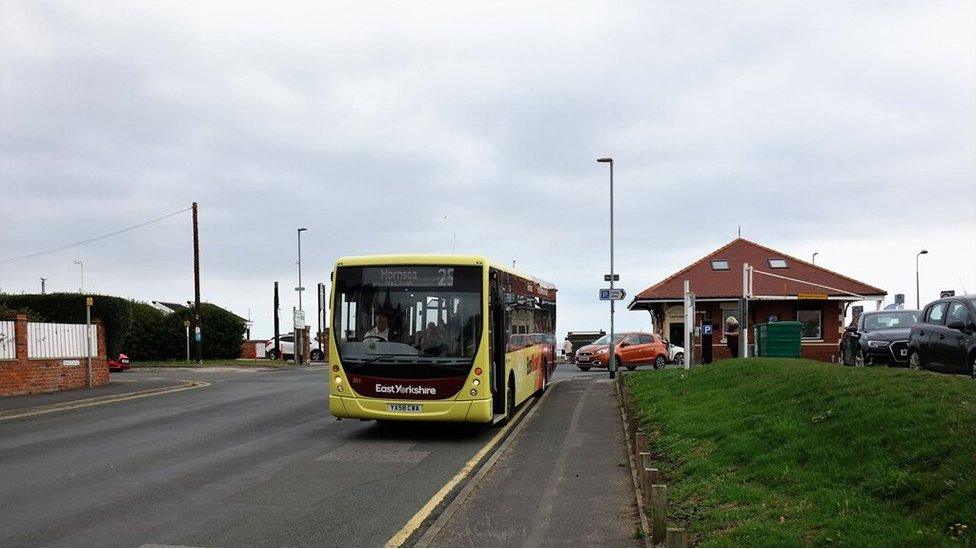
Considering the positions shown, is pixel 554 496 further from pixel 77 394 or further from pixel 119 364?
pixel 119 364

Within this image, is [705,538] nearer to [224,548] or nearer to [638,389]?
[224,548]

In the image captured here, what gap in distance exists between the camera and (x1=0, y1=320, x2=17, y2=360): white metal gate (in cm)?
2184

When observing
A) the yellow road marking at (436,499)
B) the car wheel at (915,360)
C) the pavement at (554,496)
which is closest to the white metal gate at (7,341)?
the pavement at (554,496)

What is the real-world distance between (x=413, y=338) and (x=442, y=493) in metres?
4.64

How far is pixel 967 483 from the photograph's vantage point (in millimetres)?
6105

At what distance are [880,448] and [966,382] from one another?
301 centimetres

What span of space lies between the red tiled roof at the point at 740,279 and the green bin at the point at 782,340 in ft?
66.2

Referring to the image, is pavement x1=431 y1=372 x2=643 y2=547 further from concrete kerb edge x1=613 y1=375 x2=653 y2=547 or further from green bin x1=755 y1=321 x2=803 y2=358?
green bin x1=755 y1=321 x2=803 y2=358

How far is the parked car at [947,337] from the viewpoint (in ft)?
42.7

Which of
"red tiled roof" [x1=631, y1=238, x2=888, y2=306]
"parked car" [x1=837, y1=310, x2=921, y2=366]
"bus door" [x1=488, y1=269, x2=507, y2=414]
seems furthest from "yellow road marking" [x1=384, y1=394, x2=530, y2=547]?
"red tiled roof" [x1=631, y1=238, x2=888, y2=306]

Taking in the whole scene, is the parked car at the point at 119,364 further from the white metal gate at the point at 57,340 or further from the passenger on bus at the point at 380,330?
the passenger on bus at the point at 380,330

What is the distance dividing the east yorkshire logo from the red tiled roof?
3207 cm

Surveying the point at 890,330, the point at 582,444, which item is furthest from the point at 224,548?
the point at 890,330

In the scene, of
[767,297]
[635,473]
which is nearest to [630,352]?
[767,297]
